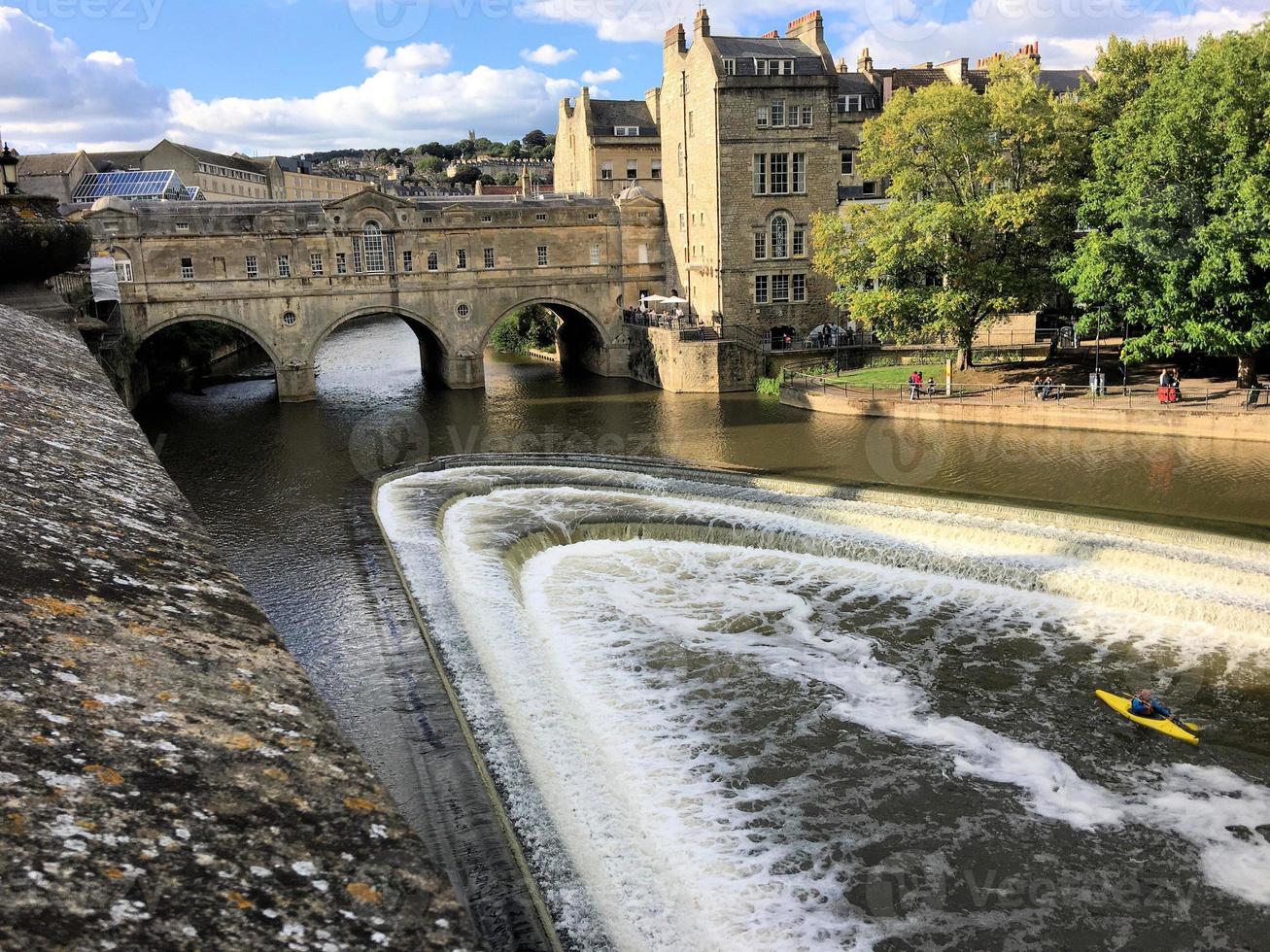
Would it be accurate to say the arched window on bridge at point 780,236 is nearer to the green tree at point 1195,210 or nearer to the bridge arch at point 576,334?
the bridge arch at point 576,334

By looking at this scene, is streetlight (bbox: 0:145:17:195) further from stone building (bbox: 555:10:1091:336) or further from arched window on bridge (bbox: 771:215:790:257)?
arched window on bridge (bbox: 771:215:790:257)

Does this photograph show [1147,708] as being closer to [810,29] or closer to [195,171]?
[810,29]

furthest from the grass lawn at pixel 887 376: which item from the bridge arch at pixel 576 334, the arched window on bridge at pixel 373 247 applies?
the arched window on bridge at pixel 373 247

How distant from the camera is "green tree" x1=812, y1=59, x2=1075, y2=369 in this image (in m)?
36.8

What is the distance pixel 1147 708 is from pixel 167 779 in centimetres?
1443

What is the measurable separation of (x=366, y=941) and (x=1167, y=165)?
36.0 meters

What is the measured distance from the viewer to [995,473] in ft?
92.3

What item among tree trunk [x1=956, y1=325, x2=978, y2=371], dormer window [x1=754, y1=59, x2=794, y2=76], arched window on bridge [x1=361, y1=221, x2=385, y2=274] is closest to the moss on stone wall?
tree trunk [x1=956, y1=325, x2=978, y2=371]

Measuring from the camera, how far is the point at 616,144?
219 feet

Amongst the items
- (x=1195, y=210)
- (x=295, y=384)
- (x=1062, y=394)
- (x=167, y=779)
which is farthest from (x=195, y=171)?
(x=167, y=779)

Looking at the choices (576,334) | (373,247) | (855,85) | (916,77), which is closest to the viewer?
(373,247)

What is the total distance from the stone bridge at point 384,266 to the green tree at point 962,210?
1357 centimetres

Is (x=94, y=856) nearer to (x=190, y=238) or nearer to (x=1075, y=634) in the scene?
(x=1075, y=634)

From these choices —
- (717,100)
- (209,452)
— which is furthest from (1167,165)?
(209,452)
